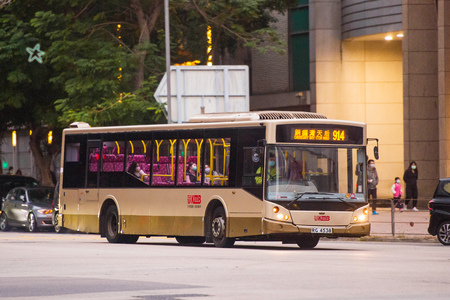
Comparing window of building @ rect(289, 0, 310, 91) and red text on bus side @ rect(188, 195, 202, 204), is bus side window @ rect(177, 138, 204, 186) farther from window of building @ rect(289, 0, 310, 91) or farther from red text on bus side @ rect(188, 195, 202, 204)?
window of building @ rect(289, 0, 310, 91)

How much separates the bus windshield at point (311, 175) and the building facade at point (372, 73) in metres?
17.6

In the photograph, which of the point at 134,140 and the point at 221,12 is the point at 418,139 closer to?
the point at 221,12

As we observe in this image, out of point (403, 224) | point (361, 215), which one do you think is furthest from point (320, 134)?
point (403, 224)

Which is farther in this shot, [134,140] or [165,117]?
[165,117]

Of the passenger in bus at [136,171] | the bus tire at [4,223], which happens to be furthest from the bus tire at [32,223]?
the passenger in bus at [136,171]

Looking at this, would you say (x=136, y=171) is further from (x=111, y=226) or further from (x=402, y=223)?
(x=402, y=223)

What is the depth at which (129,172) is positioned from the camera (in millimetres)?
25062

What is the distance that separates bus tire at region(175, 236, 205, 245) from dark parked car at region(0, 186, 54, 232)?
417 inches

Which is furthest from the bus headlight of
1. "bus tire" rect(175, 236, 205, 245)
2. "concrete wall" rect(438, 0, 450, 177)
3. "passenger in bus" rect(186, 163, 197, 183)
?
"concrete wall" rect(438, 0, 450, 177)

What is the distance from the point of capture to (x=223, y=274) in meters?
14.5

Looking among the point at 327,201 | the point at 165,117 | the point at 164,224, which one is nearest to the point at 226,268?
the point at 327,201

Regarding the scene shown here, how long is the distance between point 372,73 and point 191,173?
22368mm

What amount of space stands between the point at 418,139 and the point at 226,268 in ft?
84.9

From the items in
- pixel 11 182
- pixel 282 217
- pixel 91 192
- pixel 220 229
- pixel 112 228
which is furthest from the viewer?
pixel 11 182
